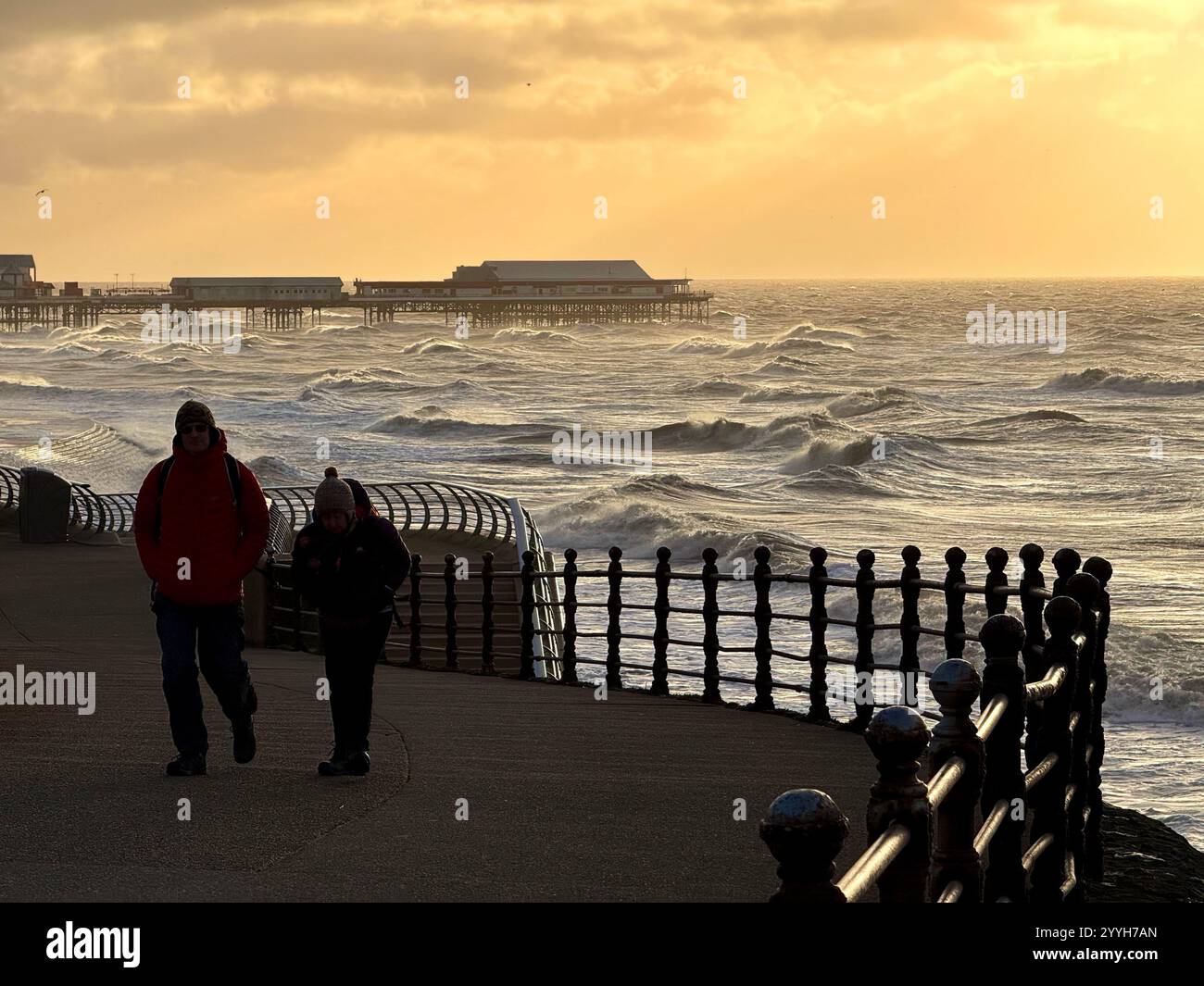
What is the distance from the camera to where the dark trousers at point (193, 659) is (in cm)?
753

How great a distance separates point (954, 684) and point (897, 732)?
75 cm

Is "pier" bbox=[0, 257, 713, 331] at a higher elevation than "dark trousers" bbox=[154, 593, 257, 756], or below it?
higher

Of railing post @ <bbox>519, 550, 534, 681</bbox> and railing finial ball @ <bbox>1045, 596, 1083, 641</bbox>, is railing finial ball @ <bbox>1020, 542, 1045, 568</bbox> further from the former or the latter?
railing post @ <bbox>519, 550, 534, 681</bbox>

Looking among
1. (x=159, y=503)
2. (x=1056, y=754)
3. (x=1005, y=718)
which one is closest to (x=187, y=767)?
(x=159, y=503)

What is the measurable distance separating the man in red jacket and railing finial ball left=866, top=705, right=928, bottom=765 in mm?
4480

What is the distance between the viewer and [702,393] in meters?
86.3

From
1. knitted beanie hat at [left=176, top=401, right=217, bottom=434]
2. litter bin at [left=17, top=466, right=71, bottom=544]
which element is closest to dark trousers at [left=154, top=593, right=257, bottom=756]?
knitted beanie hat at [left=176, top=401, right=217, bottom=434]

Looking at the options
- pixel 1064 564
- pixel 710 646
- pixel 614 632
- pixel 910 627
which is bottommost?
pixel 614 632

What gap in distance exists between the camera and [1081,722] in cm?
651

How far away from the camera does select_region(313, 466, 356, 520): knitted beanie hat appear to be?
7.51 meters

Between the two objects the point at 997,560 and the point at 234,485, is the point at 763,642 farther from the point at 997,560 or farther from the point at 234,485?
the point at 234,485

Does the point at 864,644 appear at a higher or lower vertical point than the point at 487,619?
higher

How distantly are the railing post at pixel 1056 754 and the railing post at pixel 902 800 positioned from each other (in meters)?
2.30
